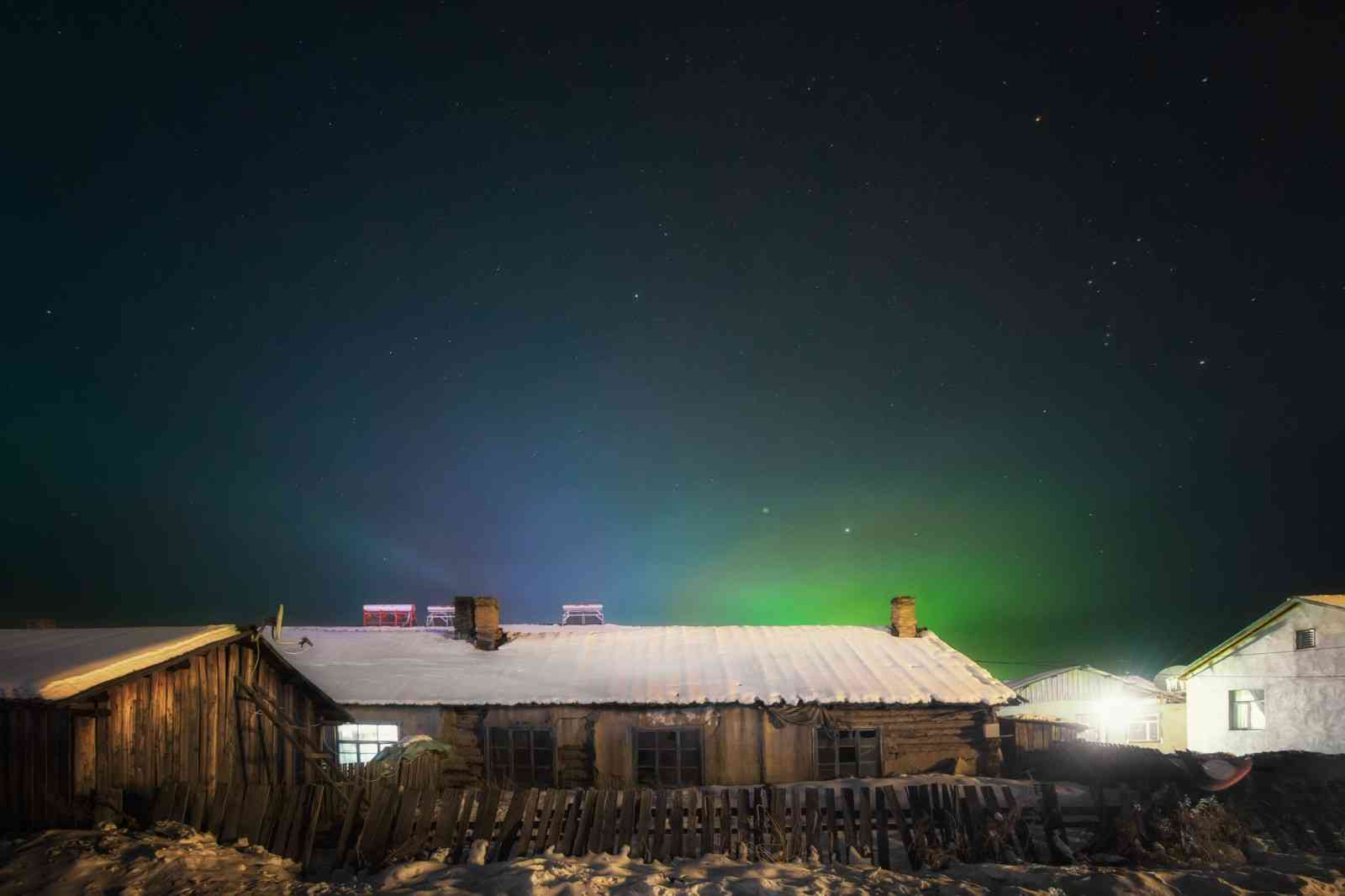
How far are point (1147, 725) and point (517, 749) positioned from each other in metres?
36.1

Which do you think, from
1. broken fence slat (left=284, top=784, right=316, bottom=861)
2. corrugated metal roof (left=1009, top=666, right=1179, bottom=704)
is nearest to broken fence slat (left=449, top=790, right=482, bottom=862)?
broken fence slat (left=284, top=784, right=316, bottom=861)

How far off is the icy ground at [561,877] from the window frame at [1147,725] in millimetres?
35542

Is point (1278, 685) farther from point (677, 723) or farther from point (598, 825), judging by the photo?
point (598, 825)

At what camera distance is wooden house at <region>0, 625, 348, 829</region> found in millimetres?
11047

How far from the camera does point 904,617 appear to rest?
2752 cm

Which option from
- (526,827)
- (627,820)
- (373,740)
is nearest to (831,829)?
(627,820)

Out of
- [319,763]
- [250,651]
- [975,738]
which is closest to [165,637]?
[250,651]

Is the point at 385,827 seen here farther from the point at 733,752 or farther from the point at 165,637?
the point at 733,752

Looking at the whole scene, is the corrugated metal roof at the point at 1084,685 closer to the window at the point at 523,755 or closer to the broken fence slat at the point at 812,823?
the window at the point at 523,755

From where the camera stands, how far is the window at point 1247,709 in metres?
28.9

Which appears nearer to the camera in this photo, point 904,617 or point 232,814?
point 232,814

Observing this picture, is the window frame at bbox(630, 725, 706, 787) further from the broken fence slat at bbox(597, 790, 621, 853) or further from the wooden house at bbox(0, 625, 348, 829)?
the broken fence slat at bbox(597, 790, 621, 853)

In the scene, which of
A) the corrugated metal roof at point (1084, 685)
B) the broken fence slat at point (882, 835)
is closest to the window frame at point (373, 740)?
the broken fence slat at point (882, 835)

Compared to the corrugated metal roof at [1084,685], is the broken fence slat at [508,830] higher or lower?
higher
